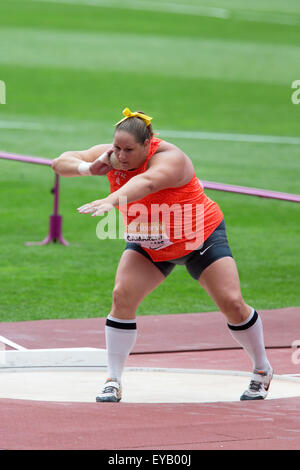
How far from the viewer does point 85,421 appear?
5.59 m

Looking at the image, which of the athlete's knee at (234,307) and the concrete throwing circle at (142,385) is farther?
the concrete throwing circle at (142,385)

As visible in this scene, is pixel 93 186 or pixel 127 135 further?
pixel 93 186

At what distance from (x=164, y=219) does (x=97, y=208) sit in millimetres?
954

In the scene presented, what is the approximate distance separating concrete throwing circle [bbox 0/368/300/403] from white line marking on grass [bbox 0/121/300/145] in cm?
1652

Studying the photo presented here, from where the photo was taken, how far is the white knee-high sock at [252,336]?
6.78m

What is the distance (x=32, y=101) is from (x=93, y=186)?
10.9 metres

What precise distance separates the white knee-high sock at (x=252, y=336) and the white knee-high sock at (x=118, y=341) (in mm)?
639

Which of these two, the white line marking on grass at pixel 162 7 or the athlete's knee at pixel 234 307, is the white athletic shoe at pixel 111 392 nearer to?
the athlete's knee at pixel 234 307

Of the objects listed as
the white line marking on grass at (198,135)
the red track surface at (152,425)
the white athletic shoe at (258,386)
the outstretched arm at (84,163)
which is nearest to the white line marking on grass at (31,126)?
the white line marking on grass at (198,135)

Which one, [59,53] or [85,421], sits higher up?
[59,53]

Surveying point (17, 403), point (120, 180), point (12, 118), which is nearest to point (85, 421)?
point (17, 403)

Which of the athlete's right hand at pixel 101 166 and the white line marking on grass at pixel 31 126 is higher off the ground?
the white line marking on grass at pixel 31 126

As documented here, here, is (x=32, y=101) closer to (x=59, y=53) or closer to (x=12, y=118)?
(x=12, y=118)

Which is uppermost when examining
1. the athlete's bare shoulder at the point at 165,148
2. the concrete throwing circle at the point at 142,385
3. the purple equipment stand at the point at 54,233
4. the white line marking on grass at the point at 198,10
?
the white line marking on grass at the point at 198,10
